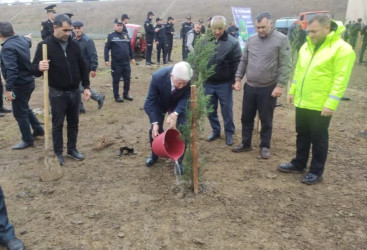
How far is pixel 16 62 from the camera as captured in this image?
4.44m

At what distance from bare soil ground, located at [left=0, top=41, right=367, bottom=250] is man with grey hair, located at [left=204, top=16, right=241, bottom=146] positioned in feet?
1.82

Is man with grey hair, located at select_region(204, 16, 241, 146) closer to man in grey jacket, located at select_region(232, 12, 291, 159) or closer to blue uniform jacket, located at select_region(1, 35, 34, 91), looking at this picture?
man in grey jacket, located at select_region(232, 12, 291, 159)

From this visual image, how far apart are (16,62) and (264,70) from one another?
136 inches

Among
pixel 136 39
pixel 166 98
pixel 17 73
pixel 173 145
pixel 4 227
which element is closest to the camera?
pixel 4 227

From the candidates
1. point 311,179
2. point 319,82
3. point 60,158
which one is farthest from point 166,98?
point 311,179

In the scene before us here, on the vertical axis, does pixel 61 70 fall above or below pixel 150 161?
above

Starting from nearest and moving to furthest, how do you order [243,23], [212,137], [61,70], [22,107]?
[61,70]
[22,107]
[212,137]
[243,23]

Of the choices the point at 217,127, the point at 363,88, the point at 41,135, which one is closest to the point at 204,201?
the point at 217,127

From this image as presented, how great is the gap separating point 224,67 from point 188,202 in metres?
2.24

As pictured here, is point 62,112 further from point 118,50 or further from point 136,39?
point 136,39

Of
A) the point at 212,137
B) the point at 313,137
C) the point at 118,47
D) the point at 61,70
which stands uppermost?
the point at 118,47

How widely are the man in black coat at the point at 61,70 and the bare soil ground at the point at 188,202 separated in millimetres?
720

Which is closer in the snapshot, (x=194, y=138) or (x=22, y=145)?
(x=194, y=138)

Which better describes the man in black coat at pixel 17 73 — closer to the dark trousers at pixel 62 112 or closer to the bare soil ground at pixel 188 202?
the bare soil ground at pixel 188 202
